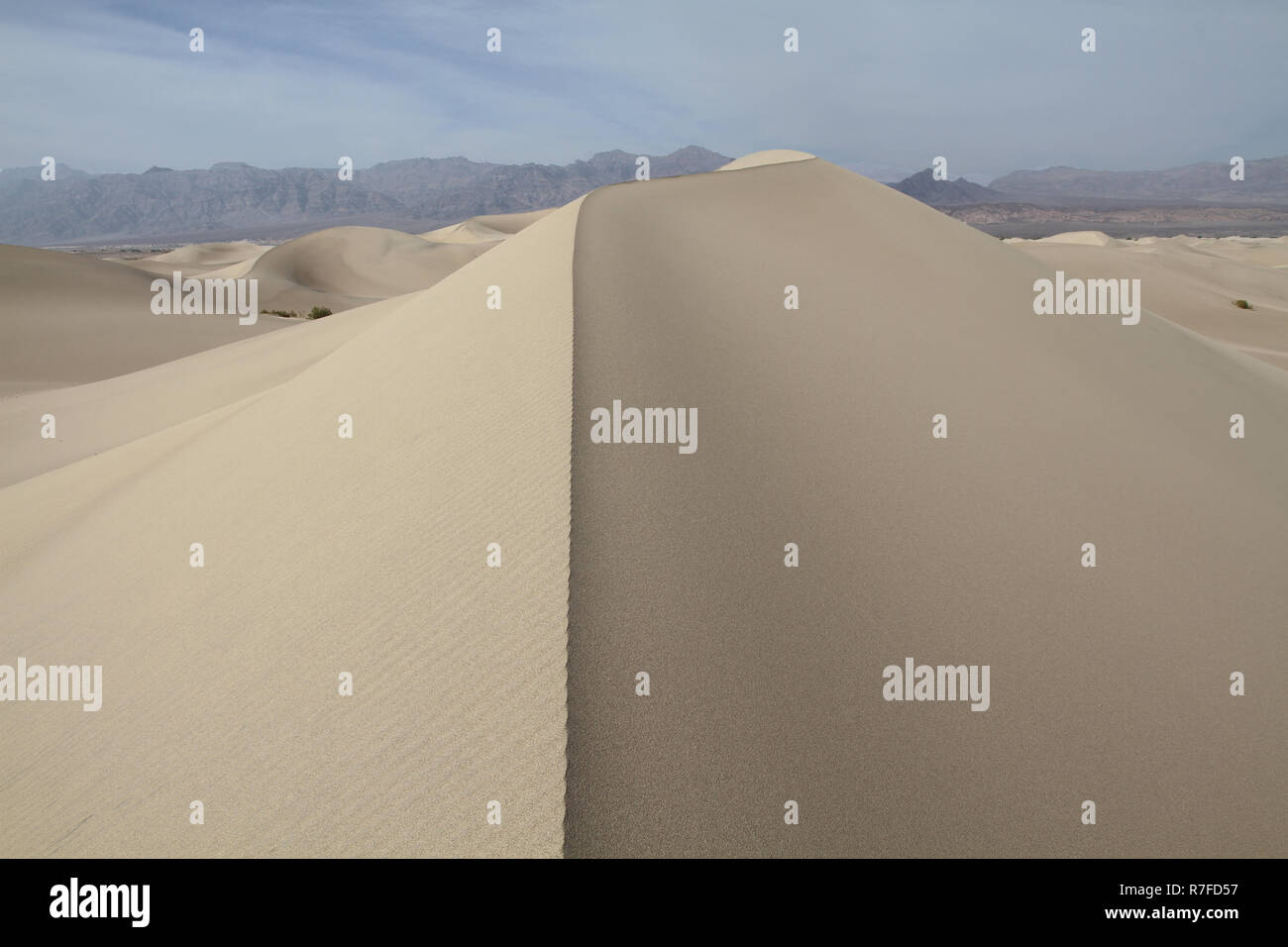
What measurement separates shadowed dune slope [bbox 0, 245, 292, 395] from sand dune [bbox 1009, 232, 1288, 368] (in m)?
21.8

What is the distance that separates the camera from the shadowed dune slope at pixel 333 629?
2896mm

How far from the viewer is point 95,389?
547 inches

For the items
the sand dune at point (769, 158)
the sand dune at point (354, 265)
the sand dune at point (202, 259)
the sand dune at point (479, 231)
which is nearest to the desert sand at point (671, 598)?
the sand dune at point (769, 158)

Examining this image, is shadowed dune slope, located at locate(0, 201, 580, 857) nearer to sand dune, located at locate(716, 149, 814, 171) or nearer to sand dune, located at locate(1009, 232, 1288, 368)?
sand dune, located at locate(716, 149, 814, 171)

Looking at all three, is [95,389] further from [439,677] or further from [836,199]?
[439,677]

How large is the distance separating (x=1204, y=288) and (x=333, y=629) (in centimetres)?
3134

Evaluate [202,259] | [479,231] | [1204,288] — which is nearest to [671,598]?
[1204,288]

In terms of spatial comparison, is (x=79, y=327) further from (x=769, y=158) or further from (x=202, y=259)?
(x=202, y=259)

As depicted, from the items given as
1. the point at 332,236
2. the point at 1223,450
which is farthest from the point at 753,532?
the point at 332,236

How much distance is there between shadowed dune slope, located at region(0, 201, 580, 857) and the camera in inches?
114

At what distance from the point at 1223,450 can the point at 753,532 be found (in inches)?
172

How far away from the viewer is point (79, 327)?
22.0 m

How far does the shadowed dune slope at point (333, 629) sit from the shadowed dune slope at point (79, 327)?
555 inches

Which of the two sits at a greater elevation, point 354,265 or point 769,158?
point 354,265
